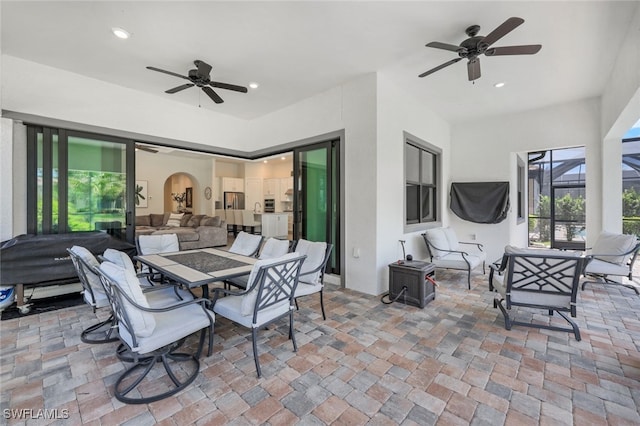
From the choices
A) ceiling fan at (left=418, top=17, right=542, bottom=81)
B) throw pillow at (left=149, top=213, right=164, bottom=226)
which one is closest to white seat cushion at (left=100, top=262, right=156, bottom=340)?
ceiling fan at (left=418, top=17, right=542, bottom=81)

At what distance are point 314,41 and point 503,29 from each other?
6.28 feet

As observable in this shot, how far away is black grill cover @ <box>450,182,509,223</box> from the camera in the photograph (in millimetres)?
5773

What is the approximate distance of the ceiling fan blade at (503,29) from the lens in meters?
2.36

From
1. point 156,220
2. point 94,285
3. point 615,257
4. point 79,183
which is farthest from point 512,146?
point 156,220

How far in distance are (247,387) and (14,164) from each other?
14.5 feet

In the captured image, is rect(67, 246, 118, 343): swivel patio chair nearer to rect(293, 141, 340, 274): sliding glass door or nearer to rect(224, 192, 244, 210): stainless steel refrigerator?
rect(293, 141, 340, 274): sliding glass door

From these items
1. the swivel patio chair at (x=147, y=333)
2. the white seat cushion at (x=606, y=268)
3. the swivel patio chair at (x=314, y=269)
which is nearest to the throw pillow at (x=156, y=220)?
the swivel patio chair at (x=314, y=269)

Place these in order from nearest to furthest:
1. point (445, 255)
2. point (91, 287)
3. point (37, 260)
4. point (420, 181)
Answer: point (91, 287)
point (37, 260)
point (445, 255)
point (420, 181)

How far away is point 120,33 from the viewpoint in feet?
10.1

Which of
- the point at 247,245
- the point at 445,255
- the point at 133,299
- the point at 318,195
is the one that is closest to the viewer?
the point at 133,299

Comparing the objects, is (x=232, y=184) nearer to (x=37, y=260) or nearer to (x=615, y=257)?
(x=37, y=260)

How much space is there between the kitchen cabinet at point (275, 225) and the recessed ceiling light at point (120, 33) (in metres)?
7.08

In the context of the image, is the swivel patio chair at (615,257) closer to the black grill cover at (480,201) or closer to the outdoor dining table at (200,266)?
the black grill cover at (480,201)

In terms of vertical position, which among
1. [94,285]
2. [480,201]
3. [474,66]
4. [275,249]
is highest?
[474,66]
